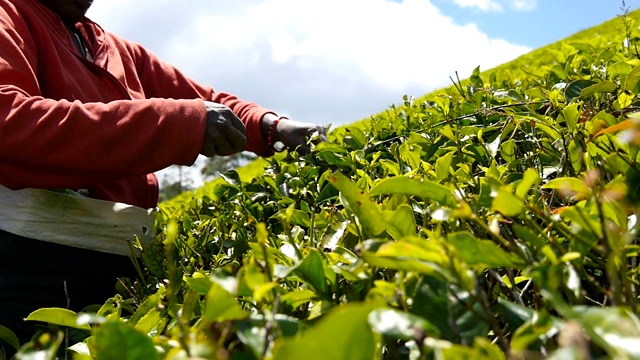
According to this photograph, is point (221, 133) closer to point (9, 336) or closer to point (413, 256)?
point (9, 336)

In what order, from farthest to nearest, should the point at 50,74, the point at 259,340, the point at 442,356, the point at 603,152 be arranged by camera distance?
the point at 50,74
the point at 603,152
the point at 259,340
the point at 442,356

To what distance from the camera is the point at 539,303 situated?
915 millimetres

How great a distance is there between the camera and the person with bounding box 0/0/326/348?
190 centimetres

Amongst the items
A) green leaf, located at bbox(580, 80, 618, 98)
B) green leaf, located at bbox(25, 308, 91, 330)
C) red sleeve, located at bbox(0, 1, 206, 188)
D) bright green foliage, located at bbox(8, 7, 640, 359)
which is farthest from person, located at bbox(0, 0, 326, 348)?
green leaf, located at bbox(580, 80, 618, 98)

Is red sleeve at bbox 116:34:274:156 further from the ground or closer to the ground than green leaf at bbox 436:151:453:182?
closer to the ground

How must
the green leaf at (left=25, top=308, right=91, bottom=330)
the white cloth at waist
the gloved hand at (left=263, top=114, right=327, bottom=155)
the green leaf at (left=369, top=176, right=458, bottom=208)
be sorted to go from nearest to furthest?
the green leaf at (left=369, top=176, right=458, bottom=208) → the green leaf at (left=25, top=308, right=91, bottom=330) → the white cloth at waist → the gloved hand at (left=263, top=114, right=327, bottom=155)

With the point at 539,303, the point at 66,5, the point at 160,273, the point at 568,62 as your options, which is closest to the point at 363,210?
the point at 539,303

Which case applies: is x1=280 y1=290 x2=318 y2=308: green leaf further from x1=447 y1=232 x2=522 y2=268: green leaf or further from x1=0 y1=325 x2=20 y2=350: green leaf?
x1=0 y1=325 x2=20 y2=350: green leaf

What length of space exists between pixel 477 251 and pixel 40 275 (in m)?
1.93

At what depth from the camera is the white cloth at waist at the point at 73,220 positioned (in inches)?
83.4

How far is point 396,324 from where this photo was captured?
1.96ft

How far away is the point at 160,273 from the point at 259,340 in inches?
49.0

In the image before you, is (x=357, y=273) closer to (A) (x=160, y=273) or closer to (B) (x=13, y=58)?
(A) (x=160, y=273)

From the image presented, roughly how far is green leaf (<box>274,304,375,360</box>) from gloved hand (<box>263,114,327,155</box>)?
2.14 meters
